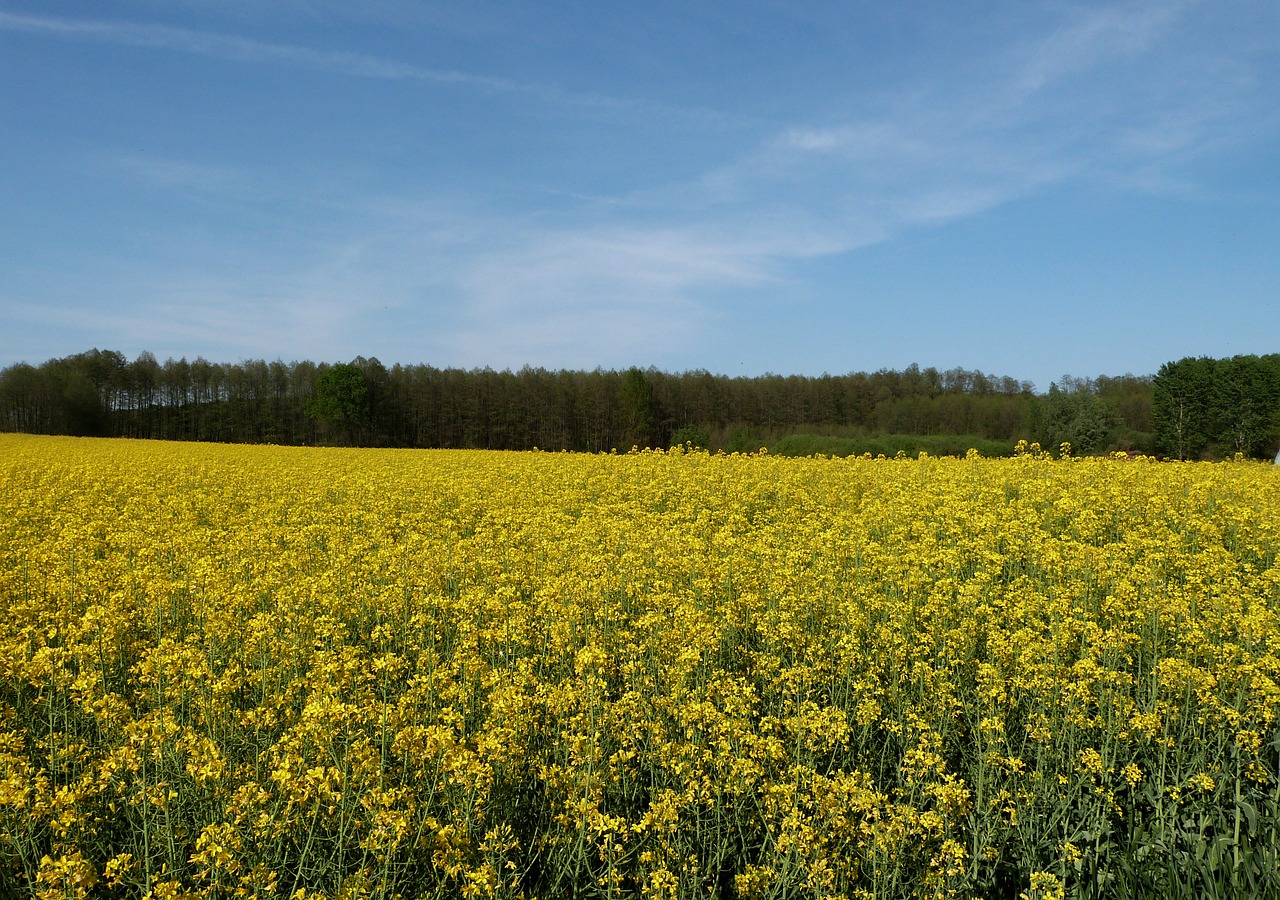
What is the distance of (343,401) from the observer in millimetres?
63531

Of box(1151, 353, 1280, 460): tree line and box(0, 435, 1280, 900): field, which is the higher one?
box(1151, 353, 1280, 460): tree line

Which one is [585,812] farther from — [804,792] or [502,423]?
[502,423]

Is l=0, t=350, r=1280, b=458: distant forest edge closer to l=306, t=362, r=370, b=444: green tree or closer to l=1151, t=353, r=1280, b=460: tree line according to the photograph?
l=306, t=362, r=370, b=444: green tree

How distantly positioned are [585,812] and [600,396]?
211 feet

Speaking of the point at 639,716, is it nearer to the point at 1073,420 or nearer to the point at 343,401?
the point at 1073,420

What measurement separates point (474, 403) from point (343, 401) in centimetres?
1088

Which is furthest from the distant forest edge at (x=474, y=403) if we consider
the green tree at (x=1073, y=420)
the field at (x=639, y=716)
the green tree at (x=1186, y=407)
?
the field at (x=639, y=716)

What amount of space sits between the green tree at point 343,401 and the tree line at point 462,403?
12 cm

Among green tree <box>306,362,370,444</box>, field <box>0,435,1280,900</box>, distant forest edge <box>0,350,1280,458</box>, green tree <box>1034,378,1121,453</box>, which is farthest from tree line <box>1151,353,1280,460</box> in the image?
green tree <box>306,362,370,444</box>

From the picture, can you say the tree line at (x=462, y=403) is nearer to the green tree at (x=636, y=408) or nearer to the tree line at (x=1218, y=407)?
the green tree at (x=636, y=408)

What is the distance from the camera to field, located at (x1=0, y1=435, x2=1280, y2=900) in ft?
11.8

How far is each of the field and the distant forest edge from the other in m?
50.7

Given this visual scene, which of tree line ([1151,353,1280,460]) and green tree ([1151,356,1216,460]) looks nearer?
tree line ([1151,353,1280,460])

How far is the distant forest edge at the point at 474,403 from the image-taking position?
200 ft
